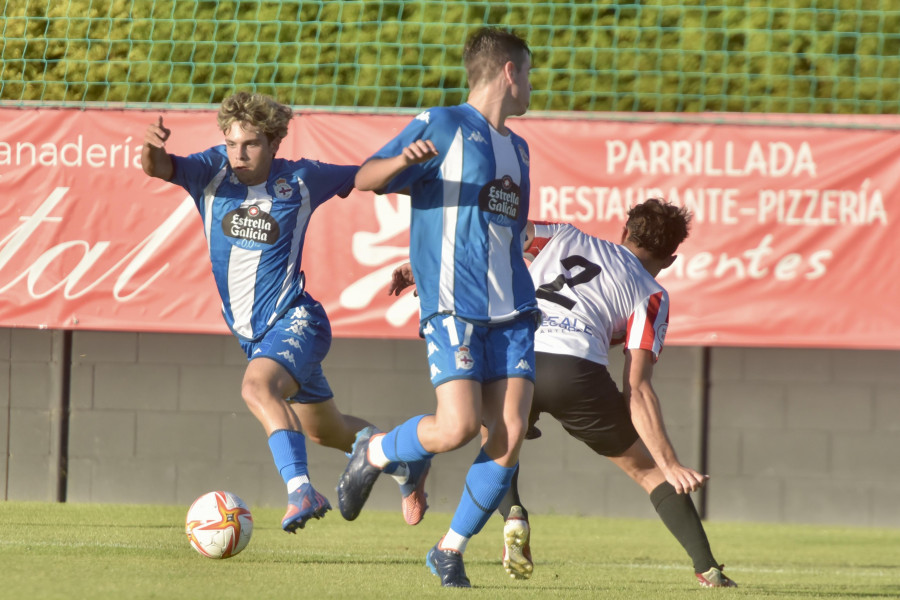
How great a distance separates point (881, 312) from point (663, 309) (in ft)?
9.63

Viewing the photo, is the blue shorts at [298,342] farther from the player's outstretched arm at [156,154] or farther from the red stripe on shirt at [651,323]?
the red stripe on shirt at [651,323]

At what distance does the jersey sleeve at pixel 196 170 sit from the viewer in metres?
5.25

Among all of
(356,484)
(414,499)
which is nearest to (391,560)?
(414,499)

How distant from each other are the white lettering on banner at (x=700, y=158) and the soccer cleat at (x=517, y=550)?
337cm

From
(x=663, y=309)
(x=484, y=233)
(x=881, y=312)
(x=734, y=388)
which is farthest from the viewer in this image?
(x=734, y=388)

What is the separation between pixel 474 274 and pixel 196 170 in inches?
56.8

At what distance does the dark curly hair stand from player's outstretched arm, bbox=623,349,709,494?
1.94 ft

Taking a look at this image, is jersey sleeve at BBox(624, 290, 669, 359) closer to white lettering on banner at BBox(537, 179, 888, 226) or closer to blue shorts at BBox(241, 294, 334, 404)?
blue shorts at BBox(241, 294, 334, 404)

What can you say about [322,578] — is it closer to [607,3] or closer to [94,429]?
[94,429]

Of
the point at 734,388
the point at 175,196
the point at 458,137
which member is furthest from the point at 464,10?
the point at 458,137

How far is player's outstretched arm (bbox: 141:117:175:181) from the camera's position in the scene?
4.95 meters

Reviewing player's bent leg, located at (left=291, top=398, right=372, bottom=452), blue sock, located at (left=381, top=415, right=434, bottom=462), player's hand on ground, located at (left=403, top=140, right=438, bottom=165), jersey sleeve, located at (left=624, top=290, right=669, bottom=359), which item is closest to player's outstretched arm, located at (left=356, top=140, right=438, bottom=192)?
player's hand on ground, located at (left=403, top=140, right=438, bottom=165)

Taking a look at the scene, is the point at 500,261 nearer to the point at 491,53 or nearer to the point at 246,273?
the point at 491,53

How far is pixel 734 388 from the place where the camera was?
27.0 ft
